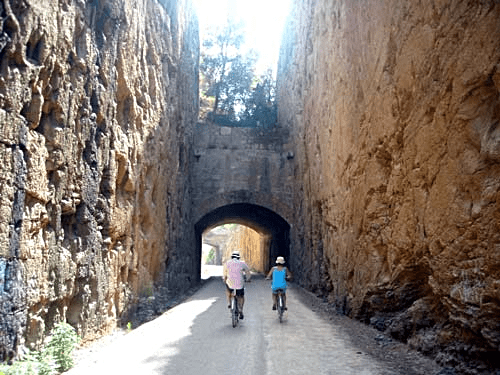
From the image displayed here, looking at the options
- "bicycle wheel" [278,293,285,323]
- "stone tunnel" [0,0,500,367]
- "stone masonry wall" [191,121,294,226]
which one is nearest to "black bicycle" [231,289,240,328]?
"bicycle wheel" [278,293,285,323]

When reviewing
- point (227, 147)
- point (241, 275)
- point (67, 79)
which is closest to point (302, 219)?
point (227, 147)

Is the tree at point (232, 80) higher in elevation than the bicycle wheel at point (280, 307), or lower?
higher

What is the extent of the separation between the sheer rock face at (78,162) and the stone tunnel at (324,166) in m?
0.03

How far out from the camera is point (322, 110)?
1307cm

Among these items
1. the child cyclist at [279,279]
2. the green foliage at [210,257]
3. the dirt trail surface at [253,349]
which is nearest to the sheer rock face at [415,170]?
the dirt trail surface at [253,349]

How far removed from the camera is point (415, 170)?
651 cm

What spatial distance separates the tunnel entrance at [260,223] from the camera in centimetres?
2060

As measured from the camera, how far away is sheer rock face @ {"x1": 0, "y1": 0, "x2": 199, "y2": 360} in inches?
197

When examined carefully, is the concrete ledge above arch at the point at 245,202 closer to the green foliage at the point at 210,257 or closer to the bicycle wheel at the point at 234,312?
the bicycle wheel at the point at 234,312

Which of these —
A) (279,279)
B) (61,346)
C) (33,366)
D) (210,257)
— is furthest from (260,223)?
(210,257)

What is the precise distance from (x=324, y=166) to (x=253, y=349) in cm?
718

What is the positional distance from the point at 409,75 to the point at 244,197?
41.3 ft

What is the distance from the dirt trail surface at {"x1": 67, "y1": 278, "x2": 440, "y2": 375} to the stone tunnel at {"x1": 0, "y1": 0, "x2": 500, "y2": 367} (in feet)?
1.53

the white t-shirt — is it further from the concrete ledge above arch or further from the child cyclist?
the concrete ledge above arch
